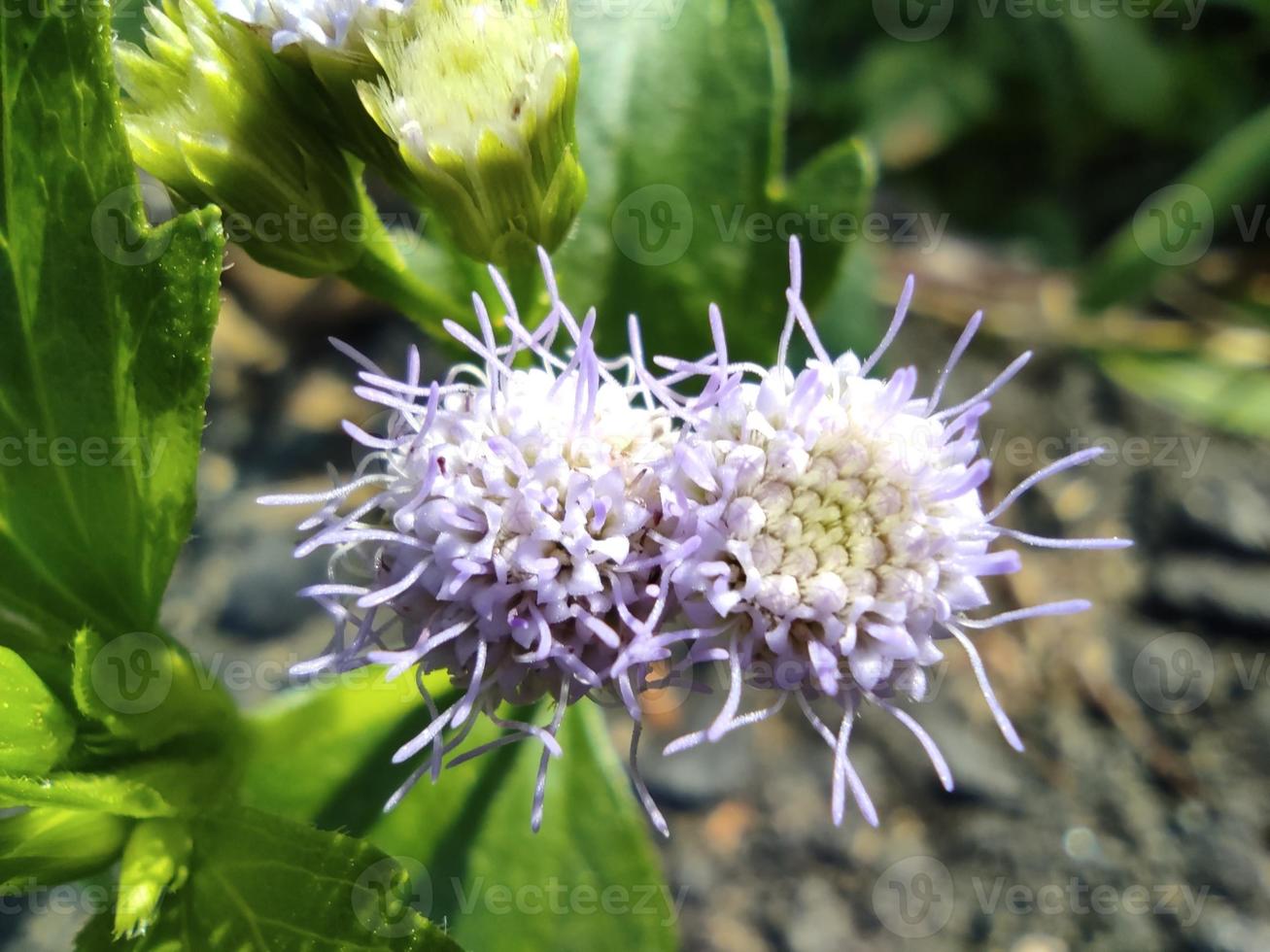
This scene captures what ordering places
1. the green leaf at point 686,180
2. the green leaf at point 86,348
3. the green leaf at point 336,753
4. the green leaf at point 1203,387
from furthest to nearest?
the green leaf at point 1203,387
the green leaf at point 686,180
the green leaf at point 336,753
the green leaf at point 86,348

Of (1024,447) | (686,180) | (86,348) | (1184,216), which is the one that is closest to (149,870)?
(86,348)

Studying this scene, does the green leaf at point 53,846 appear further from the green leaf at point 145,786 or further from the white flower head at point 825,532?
the white flower head at point 825,532

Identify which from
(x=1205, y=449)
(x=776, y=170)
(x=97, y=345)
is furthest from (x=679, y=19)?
(x=1205, y=449)

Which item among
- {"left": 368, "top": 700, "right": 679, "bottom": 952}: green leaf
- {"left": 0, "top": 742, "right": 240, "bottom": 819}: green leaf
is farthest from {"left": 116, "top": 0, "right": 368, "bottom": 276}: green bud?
{"left": 368, "top": 700, "right": 679, "bottom": 952}: green leaf

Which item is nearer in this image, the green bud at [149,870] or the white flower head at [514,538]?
Answer: the white flower head at [514,538]

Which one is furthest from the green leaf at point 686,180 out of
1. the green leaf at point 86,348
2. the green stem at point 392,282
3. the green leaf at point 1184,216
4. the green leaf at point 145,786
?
the green leaf at point 1184,216
